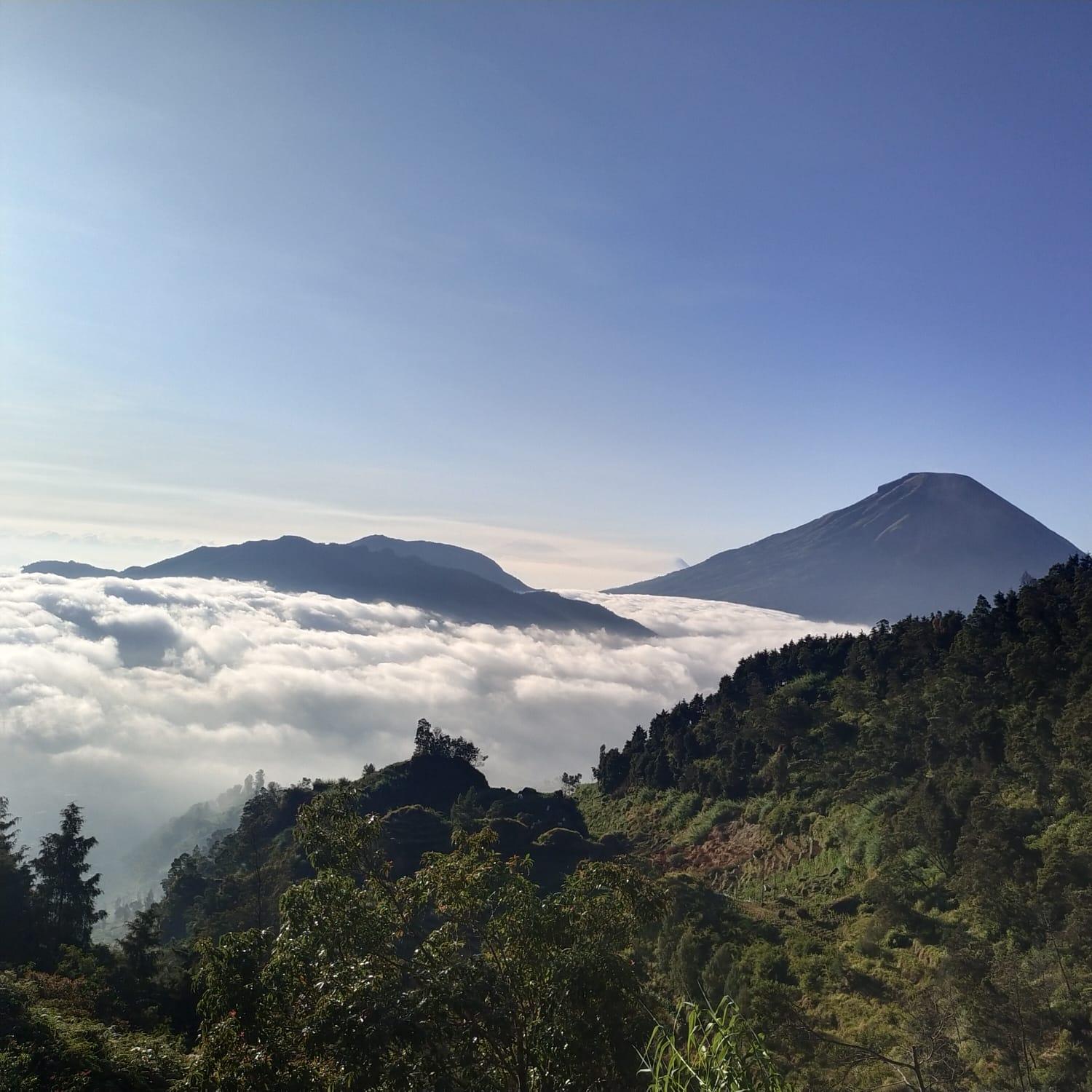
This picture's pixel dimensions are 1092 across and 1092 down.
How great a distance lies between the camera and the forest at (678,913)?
273 inches

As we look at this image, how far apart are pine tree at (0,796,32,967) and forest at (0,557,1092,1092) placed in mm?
206

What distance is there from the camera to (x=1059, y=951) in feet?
68.4

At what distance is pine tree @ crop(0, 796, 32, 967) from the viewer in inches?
991

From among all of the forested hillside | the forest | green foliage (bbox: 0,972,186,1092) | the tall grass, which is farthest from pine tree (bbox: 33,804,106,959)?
the tall grass

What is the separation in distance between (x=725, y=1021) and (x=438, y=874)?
4566mm

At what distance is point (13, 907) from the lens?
28.6 m

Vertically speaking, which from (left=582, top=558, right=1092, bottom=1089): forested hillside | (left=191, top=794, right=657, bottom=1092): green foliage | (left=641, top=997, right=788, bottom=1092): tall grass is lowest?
(left=582, top=558, right=1092, bottom=1089): forested hillside

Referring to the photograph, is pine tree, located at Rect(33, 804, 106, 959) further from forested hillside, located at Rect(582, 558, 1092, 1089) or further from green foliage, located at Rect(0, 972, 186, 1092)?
forested hillside, located at Rect(582, 558, 1092, 1089)

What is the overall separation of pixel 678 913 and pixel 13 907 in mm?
28909

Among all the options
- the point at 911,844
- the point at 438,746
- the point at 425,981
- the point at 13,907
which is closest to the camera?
the point at 425,981

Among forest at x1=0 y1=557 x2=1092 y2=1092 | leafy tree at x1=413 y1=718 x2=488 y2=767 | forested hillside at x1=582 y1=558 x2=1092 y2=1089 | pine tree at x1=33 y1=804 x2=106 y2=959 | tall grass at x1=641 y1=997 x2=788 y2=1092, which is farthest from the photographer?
leafy tree at x1=413 y1=718 x2=488 y2=767

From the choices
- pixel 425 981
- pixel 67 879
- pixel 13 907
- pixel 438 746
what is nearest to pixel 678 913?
pixel 425 981

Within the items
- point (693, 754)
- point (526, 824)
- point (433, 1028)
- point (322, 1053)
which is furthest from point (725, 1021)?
point (693, 754)

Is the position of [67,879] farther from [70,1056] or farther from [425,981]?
[425,981]
